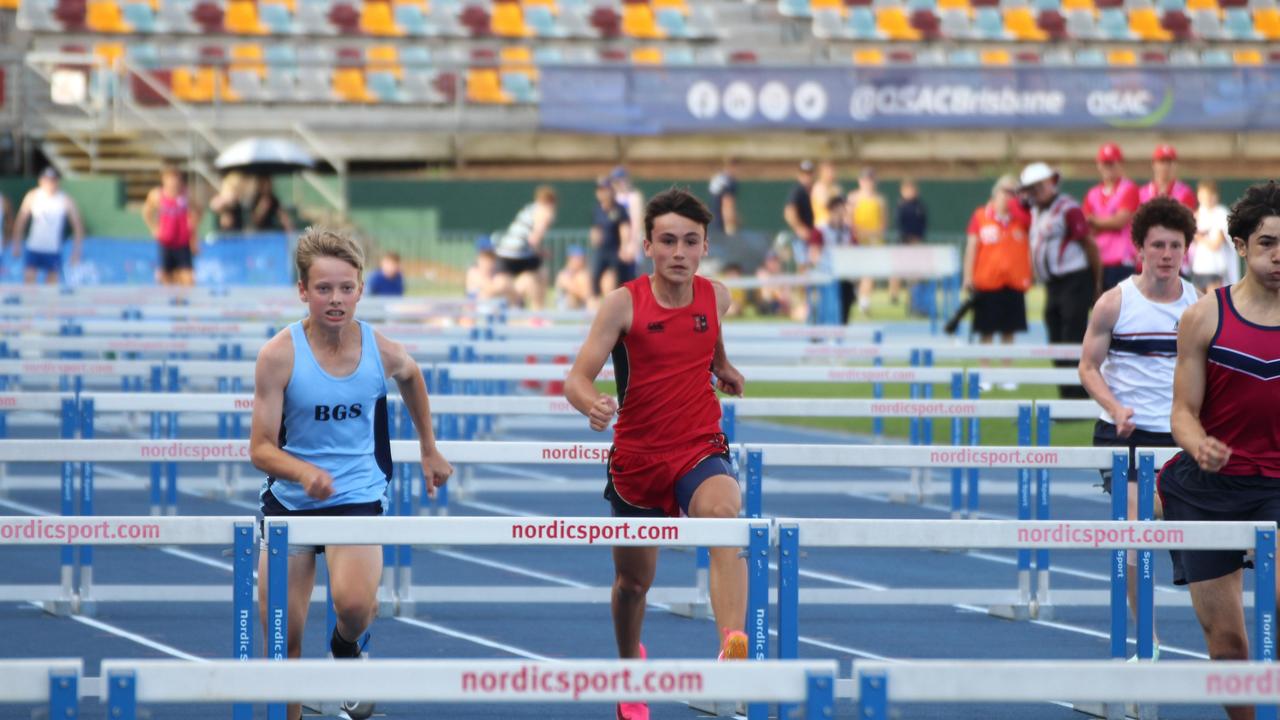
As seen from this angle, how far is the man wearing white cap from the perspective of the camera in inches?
546

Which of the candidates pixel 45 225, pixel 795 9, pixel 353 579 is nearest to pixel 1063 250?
pixel 353 579

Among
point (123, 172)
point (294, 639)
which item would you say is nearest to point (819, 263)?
point (123, 172)

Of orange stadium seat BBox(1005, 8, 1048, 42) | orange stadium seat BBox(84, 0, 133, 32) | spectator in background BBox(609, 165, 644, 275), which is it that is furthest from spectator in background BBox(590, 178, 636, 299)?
orange stadium seat BBox(1005, 8, 1048, 42)

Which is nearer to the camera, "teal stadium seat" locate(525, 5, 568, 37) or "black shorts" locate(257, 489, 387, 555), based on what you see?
"black shorts" locate(257, 489, 387, 555)

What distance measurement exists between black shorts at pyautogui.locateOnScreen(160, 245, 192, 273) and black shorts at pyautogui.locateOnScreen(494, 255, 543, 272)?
416cm

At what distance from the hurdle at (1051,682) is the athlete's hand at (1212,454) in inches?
68.5

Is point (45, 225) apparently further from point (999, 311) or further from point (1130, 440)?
point (1130, 440)

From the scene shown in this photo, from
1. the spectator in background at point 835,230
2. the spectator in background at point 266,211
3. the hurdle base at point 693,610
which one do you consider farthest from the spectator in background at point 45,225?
the hurdle base at point 693,610

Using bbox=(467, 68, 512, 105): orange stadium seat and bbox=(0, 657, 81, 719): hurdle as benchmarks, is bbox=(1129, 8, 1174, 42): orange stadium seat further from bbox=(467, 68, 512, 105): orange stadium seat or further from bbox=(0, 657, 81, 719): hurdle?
bbox=(0, 657, 81, 719): hurdle

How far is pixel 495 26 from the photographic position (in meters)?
35.8

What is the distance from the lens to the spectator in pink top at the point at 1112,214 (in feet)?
46.3

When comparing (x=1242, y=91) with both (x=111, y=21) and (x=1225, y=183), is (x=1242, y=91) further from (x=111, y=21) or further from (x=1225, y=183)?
(x=111, y=21)

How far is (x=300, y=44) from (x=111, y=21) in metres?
3.38

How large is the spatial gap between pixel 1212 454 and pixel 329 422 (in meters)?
2.61
